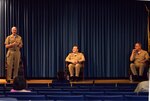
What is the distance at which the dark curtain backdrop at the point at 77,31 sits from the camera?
11.7 metres

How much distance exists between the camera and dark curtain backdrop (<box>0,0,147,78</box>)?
1171 centimetres

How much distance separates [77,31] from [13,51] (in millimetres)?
2562

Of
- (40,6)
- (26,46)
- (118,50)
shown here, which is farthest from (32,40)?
(118,50)

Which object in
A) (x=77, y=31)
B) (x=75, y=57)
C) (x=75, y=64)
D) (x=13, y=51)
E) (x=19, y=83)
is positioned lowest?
(x=19, y=83)

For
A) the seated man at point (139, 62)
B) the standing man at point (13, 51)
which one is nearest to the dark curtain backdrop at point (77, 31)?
the seated man at point (139, 62)

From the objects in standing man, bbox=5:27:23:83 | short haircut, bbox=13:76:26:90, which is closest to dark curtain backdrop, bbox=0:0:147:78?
standing man, bbox=5:27:23:83

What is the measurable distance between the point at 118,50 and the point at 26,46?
2.82 metres

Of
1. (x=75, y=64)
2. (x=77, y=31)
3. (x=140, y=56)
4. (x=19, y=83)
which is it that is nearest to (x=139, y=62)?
(x=140, y=56)

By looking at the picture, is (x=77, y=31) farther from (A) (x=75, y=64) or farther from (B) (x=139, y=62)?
(B) (x=139, y=62)

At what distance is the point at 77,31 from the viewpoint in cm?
1192

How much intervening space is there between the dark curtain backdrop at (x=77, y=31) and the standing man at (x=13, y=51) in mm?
1527

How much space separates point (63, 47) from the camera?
11914 mm

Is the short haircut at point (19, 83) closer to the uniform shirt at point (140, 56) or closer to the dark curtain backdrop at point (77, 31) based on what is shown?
the uniform shirt at point (140, 56)

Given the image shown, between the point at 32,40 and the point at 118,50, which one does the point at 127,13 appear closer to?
the point at 118,50
